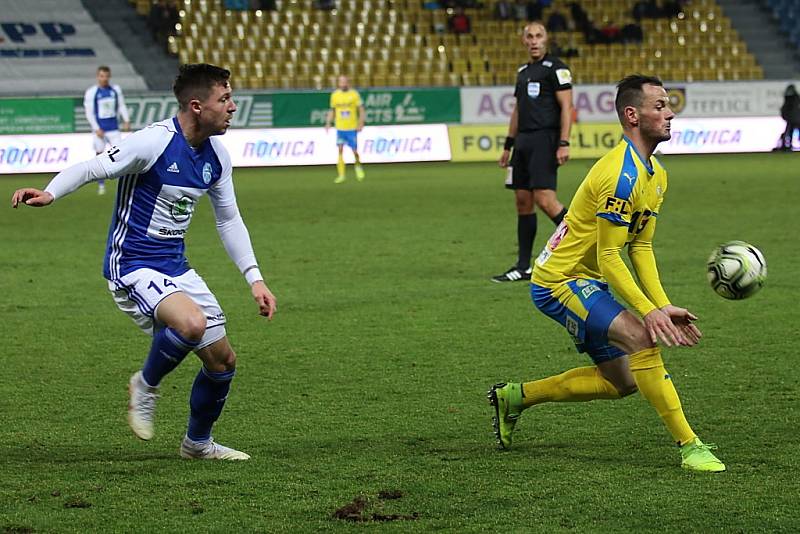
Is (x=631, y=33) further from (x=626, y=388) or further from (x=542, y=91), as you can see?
(x=626, y=388)

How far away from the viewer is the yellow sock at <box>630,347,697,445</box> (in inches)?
201

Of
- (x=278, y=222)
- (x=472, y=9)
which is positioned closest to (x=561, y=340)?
(x=278, y=222)

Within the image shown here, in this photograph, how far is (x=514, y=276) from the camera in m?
11.1

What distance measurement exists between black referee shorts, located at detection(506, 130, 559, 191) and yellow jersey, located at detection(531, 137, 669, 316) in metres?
5.37

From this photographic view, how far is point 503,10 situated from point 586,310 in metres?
31.0

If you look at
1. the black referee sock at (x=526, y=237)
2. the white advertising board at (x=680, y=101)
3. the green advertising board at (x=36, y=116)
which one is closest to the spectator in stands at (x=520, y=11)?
the white advertising board at (x=680, y=101)

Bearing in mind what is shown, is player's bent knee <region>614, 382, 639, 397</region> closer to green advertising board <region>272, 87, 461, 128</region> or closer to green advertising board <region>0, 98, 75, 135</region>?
green advertising board <region>0, 98, 75, 135</region>

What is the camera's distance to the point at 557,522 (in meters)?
4.44

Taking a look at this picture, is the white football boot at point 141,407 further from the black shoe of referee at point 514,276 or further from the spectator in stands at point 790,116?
the spectator in stands at point 790,116

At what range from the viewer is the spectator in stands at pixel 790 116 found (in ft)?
96.7

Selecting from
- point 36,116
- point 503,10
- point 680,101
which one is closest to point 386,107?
point 503,10

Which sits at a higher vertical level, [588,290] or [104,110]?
[588,290]

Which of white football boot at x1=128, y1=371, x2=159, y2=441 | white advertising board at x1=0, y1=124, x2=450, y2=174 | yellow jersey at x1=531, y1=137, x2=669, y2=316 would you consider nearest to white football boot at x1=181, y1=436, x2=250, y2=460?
white football boot at x1=128, y1=371, x2=159, y2=441

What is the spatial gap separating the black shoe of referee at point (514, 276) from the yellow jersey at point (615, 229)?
18.2 feet
